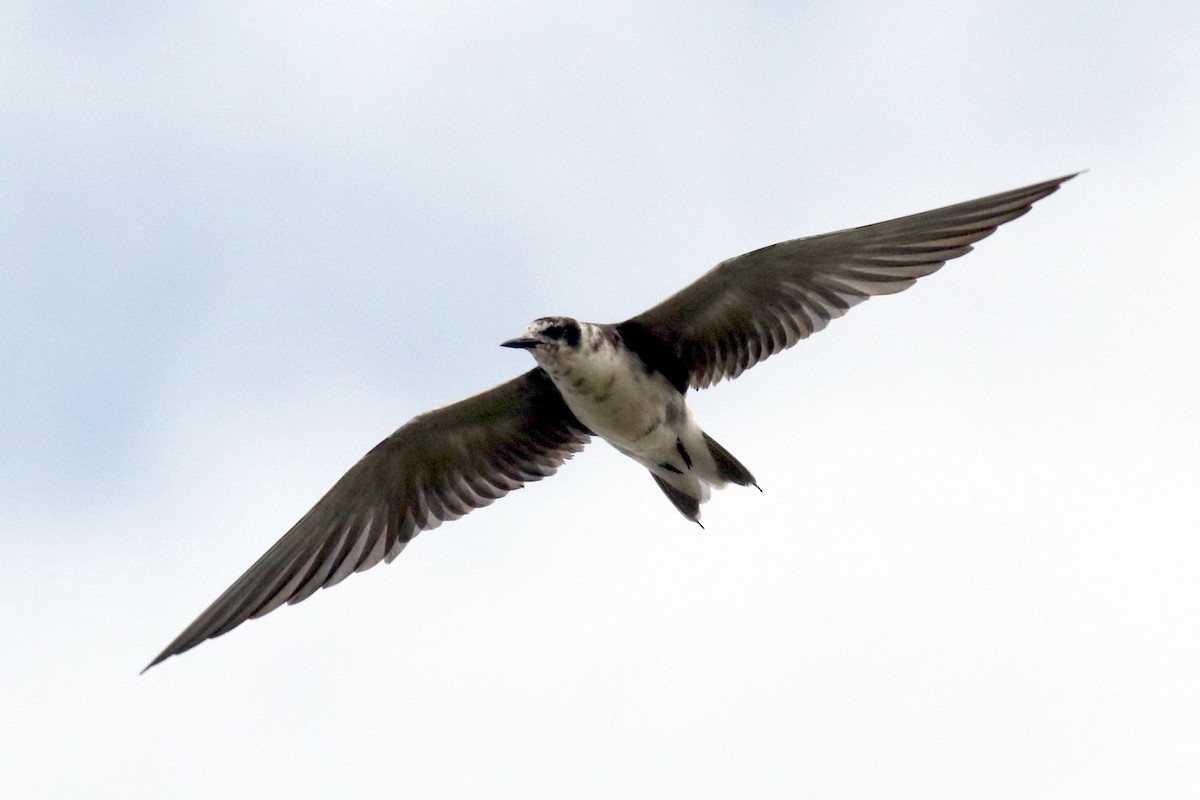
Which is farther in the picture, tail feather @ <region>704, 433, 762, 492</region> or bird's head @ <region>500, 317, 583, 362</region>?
tail feather @ <region>704, 433, 762, 492</region>

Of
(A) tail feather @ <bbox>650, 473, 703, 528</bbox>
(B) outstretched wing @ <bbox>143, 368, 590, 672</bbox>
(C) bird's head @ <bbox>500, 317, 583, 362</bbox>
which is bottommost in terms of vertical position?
(A) tail feather @ <bbox>650, 473, 703, 528</bbox>

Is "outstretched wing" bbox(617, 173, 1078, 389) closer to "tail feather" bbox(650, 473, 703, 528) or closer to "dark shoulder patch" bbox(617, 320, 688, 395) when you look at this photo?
"dark shoulder patch" bbox(617, 320, 688, 395)

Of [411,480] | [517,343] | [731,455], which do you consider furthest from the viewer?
[411,480]

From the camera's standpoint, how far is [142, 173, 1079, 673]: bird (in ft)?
35.9

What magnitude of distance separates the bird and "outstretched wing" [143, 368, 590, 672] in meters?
0.01

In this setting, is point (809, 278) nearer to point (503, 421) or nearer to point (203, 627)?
point (503, 421)

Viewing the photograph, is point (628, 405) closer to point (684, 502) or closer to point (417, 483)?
point (684, 502)

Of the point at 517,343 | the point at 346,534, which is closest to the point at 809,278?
the point at 517,343

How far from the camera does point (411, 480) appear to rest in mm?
12250

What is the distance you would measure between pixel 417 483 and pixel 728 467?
7.79 feet

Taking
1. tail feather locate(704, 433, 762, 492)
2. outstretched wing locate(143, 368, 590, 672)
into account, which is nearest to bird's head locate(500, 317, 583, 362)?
outstretched wing locate(143, 368, 590, 672)

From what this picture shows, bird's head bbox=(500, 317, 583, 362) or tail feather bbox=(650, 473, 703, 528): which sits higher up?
bird's head bbox=(500, 317, 583, 362)

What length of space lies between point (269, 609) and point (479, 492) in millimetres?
1771

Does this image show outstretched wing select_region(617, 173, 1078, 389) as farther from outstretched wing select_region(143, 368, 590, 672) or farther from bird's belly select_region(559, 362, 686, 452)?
outstretched wing select_region(143, 368, 590, 672)
